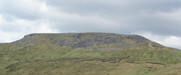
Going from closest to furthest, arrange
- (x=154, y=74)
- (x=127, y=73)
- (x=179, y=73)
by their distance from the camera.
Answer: (x=179, y=73)
(x=154, y=74)
(x=127, y=73)

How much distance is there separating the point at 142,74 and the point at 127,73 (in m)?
16.3

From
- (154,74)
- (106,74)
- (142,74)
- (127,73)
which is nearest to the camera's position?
(154,74)

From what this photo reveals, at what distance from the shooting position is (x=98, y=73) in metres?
197

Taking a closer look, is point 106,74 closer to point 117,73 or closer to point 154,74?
point 117,73

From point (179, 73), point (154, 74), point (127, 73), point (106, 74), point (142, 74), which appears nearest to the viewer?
point (179, 73)

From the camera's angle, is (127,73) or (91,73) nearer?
(127,73)

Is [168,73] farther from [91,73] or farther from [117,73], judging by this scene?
[91,73]

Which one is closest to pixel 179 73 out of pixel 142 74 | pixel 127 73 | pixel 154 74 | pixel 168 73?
pixel 168 73

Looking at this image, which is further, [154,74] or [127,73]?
[127,73]

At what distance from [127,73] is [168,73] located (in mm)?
43320

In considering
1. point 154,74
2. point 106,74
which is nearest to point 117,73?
point 106,74

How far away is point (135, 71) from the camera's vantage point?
176m

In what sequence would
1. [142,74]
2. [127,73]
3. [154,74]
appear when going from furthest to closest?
[127,73] < [142,74] < [154,74]

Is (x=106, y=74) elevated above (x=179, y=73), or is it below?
below
